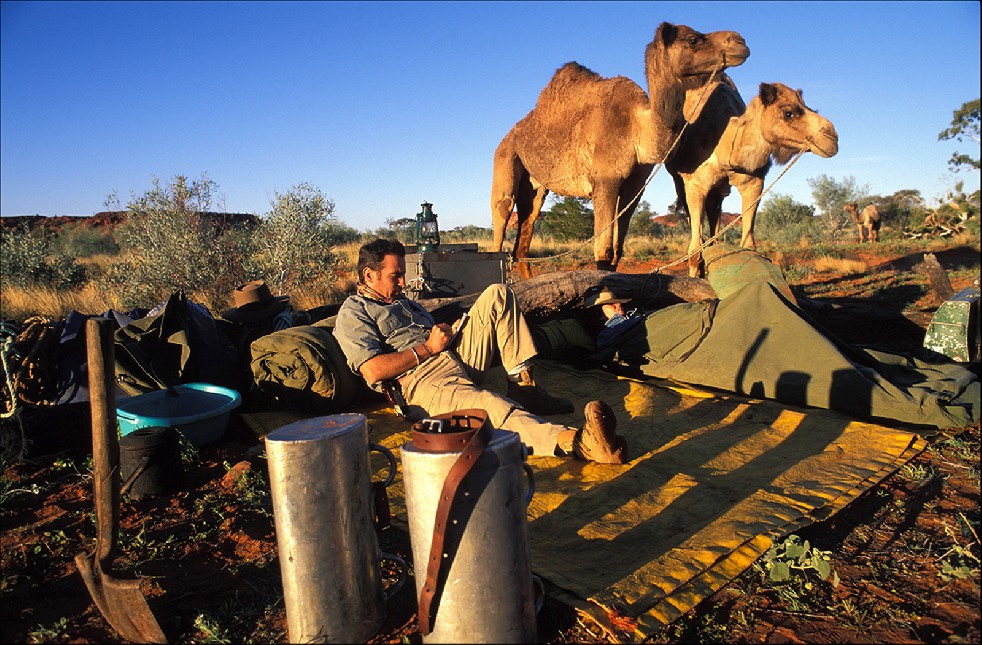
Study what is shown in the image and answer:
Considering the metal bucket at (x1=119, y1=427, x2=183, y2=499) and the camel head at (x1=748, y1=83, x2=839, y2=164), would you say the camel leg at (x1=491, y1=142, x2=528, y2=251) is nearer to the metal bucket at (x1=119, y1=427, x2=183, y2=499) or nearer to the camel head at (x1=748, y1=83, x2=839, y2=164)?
the camel head at (x1=748, y1=83, x2=839, y2=164)

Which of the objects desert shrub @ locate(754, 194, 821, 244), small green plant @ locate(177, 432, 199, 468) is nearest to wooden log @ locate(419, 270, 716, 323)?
small green plant @ locate(177, 432, 199, 468)

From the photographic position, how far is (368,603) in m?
2.03

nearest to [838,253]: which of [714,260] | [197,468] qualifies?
[714,260]

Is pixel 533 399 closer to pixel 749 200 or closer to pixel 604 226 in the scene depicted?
pixel 604 226

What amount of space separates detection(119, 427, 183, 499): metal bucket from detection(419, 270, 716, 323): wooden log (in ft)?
8.97

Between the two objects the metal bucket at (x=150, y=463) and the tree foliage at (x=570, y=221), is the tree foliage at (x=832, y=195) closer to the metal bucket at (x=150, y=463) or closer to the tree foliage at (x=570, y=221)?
the tree foliage at (x=570, y=221)

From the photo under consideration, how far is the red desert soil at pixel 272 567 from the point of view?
84.0 inches

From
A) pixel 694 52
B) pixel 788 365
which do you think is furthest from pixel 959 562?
pixel 694 52

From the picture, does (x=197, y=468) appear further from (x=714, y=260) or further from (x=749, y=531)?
(x=714, y=260)

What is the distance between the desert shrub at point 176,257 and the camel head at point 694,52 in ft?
23.6

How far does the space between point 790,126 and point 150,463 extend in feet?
24.8

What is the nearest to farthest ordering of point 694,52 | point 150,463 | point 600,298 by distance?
point 150,463
point 600,298
point 694,52

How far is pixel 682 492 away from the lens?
3.11 metres

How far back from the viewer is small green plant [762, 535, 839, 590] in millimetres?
2393
